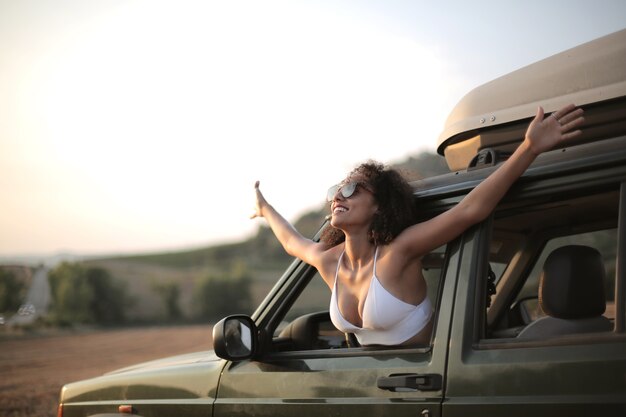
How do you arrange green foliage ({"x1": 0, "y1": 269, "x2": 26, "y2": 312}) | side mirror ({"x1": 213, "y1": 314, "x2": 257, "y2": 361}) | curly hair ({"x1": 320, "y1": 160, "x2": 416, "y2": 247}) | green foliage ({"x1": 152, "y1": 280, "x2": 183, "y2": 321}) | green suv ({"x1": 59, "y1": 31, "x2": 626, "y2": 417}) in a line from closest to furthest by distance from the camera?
1. green suv ({"x1": 59, "y1": 31, "x2": 626, "y2": 417})
2. curly hair ({"x1": 320, "y1": 160, "x2": 416, "y2": 247})
3. side mirror ({"x1": 213, "y1": 314, "x2": 257, "y2": 361})
4. green foliage ({"x1": 0, "y1": 269, "x2": 26, "y2": 312})
5. green foliage ({"x1": 152, "y1": 280, "x2": 183, "y2": 321})

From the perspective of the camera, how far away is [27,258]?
30.2 meters

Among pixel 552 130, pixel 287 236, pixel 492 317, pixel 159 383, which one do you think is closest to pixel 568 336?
pixel 552 130

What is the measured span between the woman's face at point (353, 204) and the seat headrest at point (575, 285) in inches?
30.2

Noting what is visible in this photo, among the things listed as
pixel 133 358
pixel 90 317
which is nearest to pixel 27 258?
pixel 90 317

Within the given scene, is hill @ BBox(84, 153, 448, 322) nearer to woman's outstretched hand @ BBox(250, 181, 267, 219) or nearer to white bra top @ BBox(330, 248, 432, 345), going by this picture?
woman's outstretched hand @ BBox(250, 181, 267, 219)

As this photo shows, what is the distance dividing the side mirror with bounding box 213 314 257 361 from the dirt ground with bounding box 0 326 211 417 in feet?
26.6

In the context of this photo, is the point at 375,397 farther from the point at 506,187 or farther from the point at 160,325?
the point at 160,325

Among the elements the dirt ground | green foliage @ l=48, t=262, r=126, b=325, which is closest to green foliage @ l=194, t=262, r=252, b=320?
green foliage @ l=48, t=262, r=126, b=325

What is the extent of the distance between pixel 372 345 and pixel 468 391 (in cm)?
58

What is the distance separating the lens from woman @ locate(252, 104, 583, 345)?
279cm

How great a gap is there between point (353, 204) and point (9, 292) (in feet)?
90.3

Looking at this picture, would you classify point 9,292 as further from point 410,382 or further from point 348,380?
point 410,382

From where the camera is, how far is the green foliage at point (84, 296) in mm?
29578

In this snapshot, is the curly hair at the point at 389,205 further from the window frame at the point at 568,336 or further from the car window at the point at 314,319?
the window frame at the point at 568,336
